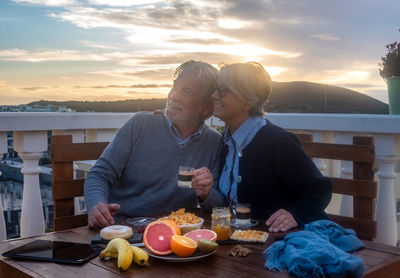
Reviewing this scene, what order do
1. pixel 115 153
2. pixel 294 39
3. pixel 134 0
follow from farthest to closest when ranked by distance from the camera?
pixel 294 39, pixel 134 0, pixel 115 153

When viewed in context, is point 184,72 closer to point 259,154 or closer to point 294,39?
point 259,154

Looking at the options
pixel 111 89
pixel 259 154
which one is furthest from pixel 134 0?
pixel 259 154

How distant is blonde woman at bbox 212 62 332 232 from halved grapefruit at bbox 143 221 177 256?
0.66m

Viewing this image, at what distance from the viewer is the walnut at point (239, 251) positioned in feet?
4.59

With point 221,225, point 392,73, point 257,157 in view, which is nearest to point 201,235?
point 221,225

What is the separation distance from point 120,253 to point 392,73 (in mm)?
2823

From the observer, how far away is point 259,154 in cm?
204

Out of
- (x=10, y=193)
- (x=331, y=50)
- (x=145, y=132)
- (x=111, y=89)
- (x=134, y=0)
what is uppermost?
(x=134, y=0)

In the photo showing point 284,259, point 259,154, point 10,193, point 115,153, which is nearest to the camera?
point 284,259

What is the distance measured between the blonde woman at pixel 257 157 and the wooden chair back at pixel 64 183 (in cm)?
66

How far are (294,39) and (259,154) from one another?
2.43 meters

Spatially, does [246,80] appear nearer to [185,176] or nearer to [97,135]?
[185,176]

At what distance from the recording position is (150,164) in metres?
2.25

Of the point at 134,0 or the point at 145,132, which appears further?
the point at 134,0
